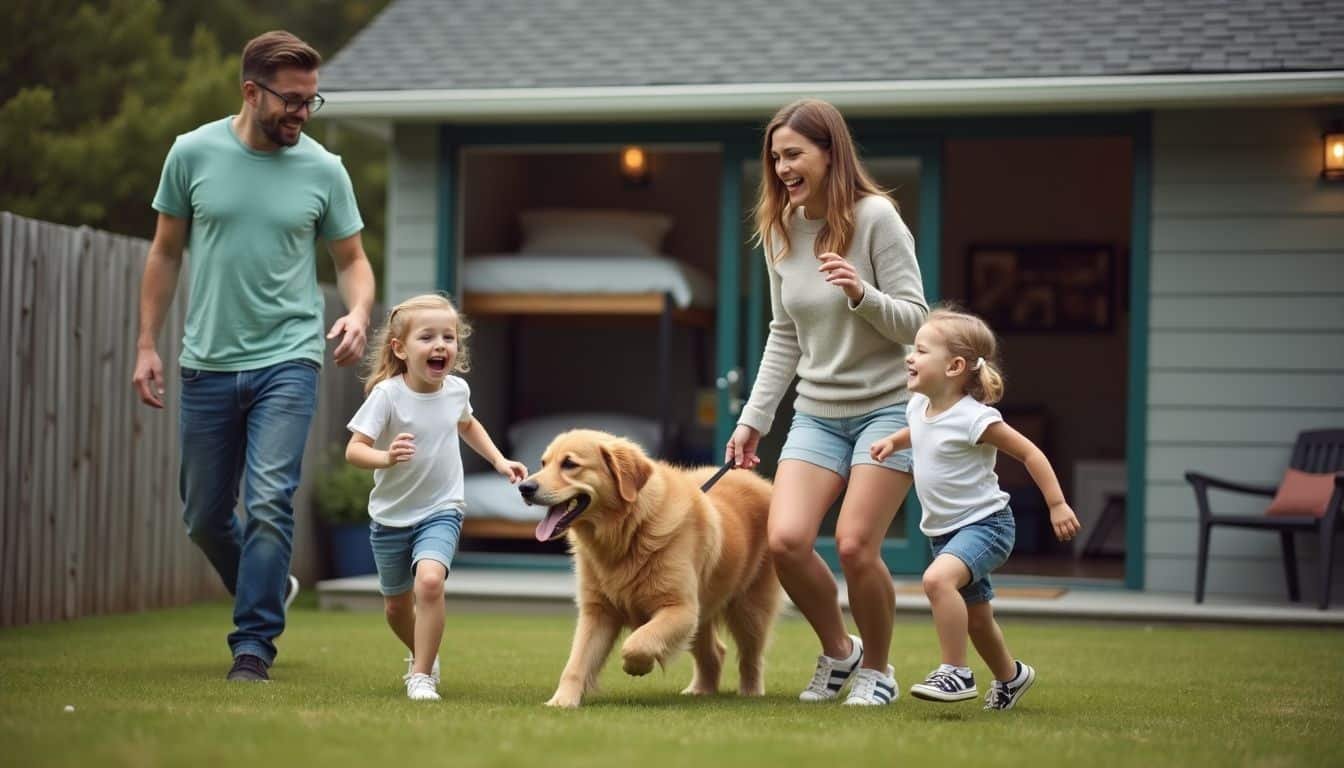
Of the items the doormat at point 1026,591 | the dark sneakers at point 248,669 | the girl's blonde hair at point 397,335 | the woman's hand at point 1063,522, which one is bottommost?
the doormat at point 1026,591

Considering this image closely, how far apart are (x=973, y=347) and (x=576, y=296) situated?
597 cm

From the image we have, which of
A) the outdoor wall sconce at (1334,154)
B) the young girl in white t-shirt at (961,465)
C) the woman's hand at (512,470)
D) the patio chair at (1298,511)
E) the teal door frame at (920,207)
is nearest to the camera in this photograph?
the young girl in white t-shirt at (961,465)

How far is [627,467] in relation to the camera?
4.74 m

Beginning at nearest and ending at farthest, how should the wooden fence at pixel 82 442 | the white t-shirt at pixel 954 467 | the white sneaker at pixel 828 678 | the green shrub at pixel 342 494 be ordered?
1. the white t-shirt at pixel 954 467
2. the white sneaker at pixel 828 678
3. the wooden fence at pixel 82 442
4. the green shrub at pixel 342 494

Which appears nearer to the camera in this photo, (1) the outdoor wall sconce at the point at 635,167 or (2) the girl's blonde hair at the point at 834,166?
(2) the girl's blonde hair at the point at 834,166

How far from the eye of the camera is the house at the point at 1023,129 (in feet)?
29.3

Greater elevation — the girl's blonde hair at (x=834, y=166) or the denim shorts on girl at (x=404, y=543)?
the girl's blonde hair at (x=834, y=166)

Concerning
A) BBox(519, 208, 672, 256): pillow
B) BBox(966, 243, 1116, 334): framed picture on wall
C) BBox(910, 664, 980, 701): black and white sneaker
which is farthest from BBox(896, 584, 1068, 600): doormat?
BBox(966, 243, 1116, 334): framed picture on wall

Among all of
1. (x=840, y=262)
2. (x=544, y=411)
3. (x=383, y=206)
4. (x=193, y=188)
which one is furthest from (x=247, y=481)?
(x=383, y=206)

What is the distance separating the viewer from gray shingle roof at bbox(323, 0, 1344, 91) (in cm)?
902

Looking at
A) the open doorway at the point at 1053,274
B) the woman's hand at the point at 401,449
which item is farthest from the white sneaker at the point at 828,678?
the open doorway at the point at 1053,274

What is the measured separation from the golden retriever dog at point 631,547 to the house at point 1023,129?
15.0 feet

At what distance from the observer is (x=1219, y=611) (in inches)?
316

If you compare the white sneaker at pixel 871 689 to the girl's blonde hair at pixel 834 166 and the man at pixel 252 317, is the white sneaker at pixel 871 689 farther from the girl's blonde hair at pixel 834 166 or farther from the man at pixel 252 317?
the man at pixel 252 317
